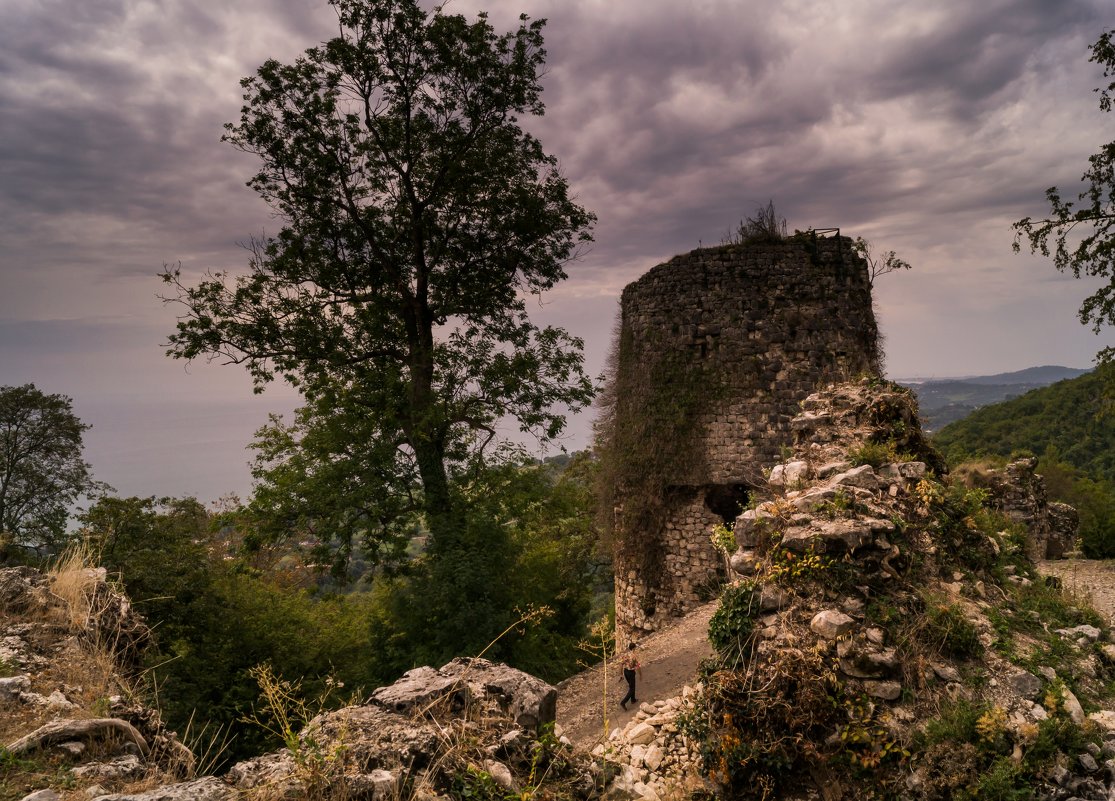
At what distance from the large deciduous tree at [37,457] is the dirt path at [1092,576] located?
21.6m

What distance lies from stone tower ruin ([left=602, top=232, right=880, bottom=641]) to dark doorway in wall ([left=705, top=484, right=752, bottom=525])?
0.07 ft

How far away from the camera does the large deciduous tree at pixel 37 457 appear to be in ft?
53.2

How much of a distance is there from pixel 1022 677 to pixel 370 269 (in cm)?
1093

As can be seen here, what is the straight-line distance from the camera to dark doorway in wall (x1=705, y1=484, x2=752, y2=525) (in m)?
10.3

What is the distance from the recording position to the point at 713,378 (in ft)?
33.4

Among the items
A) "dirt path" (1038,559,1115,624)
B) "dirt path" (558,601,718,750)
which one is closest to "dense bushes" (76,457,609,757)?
"dirt path" (558,601,718,750)

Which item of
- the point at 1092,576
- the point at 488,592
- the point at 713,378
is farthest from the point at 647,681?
the point at 1092,576

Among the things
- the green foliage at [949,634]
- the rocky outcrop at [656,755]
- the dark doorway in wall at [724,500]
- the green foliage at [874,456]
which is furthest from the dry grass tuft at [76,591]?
the dark doorway in wall at [724,500]

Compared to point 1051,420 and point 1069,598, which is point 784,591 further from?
point 1051,420

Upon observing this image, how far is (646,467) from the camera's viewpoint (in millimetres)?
10664

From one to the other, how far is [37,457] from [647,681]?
1841 cm

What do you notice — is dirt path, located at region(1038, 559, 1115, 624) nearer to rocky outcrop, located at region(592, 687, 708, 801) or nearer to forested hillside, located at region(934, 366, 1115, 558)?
rocky outcrop, located at region(592, 687, 708, 801)

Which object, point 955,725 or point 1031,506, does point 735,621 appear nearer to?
point 955,725

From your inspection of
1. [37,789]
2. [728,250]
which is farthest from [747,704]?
[728,250]
